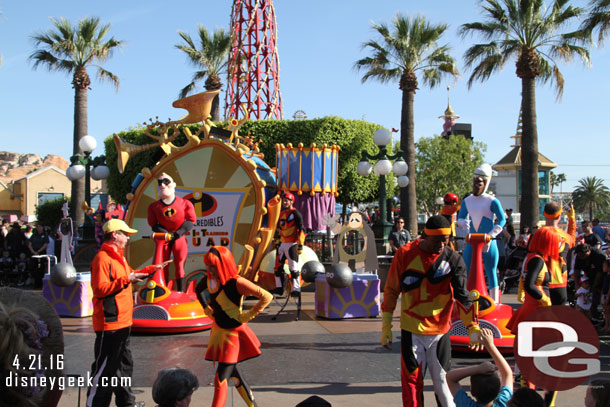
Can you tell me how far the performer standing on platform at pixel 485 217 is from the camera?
7.28 m

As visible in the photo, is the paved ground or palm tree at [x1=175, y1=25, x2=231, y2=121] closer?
the paved ground

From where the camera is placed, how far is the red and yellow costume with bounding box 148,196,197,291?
9.01 metres

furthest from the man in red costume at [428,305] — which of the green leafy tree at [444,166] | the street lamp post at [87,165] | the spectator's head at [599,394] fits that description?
the green leafy tree at [444,166]

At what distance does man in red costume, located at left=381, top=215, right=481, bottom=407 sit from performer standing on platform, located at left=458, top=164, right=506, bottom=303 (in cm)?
302

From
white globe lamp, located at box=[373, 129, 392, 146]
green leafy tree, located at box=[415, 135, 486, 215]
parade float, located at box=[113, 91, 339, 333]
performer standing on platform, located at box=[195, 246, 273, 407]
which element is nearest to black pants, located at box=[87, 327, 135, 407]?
performer standing on platform, located at box=[195, 246, 273, 407]

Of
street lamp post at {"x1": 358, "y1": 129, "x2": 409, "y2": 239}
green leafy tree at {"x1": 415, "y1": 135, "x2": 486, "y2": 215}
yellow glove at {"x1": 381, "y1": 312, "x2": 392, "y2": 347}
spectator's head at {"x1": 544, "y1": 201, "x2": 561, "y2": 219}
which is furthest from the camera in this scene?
green leafy tree at {"x1": 415, "y1": 135, "x2": 486, "y2": 215}

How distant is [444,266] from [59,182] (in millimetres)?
60181

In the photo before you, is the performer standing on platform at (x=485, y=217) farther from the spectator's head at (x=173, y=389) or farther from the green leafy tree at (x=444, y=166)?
the green leafy tree at (x=444, y=166)

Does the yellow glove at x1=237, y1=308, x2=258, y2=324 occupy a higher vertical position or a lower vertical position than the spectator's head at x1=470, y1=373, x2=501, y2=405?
higher

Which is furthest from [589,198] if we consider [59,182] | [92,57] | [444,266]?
[444,266]

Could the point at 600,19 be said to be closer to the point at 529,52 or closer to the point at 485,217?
the point at 529,52

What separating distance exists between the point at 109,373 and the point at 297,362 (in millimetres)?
2620

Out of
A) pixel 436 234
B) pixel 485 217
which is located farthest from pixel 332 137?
pixel 436 234

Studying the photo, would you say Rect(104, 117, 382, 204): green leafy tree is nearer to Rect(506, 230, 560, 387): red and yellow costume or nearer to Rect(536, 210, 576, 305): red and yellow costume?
Rect(536, 210, 576, 305): red and yellow costume
